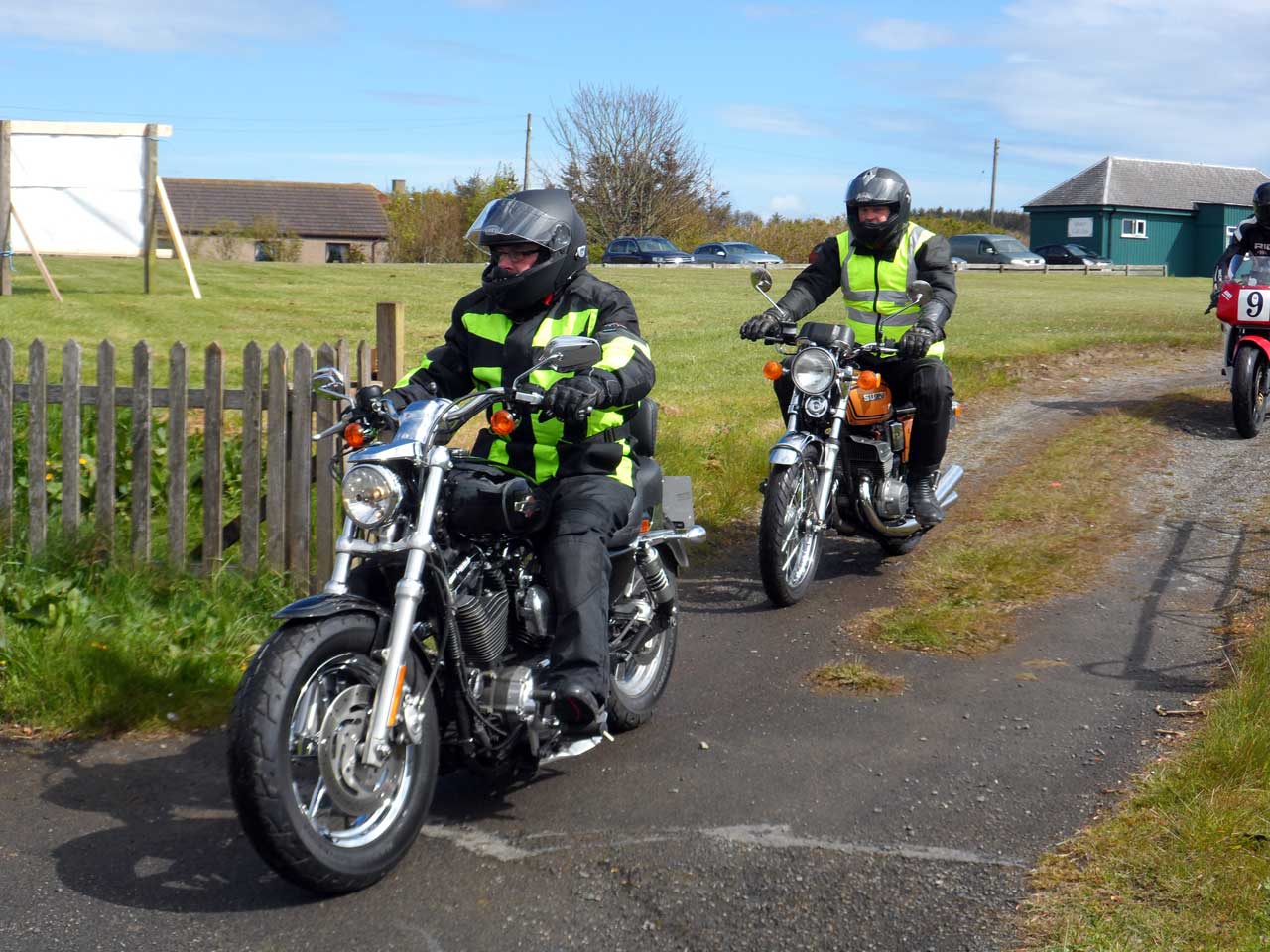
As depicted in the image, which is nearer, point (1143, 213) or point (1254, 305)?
point (1254, 305)

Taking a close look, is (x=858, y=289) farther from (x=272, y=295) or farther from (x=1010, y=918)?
(x=272, y=295)

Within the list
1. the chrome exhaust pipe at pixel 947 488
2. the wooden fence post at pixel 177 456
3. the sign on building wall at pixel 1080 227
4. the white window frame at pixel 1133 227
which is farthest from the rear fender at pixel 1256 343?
the white window frame at pixel 1133 227

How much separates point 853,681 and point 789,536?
118cm

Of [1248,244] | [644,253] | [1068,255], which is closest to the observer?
[1248,244]

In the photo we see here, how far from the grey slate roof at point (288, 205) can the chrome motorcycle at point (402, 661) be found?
67535 mm

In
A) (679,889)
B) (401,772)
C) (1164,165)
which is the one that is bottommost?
(679,889)

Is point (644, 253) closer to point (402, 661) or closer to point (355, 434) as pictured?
point (355, 434)

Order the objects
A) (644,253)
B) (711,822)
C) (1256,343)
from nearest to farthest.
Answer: (711,822)
(1256,343)
(644,253)

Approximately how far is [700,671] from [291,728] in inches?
101

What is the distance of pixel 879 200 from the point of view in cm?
703

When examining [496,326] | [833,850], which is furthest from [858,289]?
[833,850]

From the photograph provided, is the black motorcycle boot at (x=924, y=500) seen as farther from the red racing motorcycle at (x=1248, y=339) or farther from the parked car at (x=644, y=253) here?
the parked car at (x=644, y=253)

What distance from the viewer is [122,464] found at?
25.2 ft

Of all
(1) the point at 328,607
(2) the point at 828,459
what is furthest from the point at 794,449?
(1) the point at 328,607
